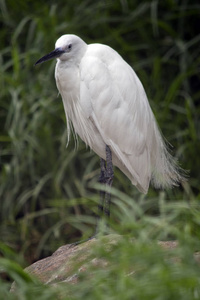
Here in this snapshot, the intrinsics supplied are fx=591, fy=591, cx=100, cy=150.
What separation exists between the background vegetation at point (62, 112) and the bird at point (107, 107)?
0.55 metres

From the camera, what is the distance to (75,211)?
3992 millimetres

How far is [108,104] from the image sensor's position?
115 inches

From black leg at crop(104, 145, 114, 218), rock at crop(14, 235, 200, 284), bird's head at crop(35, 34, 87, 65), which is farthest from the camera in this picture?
black leg at crop(104, 145, 114, 218)

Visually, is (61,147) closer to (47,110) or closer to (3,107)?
(47,110)

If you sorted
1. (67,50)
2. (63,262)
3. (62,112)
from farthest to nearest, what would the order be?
(62,112), (67,50), (63,262)

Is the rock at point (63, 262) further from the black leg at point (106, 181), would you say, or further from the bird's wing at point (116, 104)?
the bird's wing at point (116, 104)

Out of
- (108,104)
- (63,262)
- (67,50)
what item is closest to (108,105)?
(108,104)

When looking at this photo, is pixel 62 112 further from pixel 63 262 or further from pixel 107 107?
pixel 63 262

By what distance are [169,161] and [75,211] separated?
100 cm

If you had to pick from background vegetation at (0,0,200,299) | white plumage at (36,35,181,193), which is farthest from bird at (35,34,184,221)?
background vegetation at (0,0,200,299)

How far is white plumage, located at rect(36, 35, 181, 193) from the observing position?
2863 mm

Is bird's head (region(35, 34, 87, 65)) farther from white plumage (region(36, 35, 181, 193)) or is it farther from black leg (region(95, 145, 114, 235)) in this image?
black leg (region(95, 145, 114, 235))

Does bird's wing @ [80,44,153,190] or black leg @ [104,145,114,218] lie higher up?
bird's wing @ [80,44,153,190]

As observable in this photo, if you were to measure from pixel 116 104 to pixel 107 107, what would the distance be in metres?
0.06
